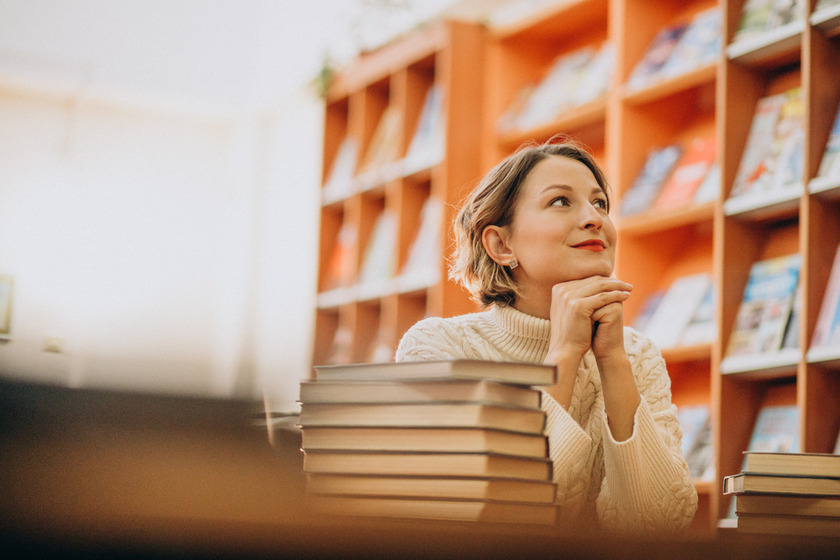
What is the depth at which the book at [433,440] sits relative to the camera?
0.94 meters

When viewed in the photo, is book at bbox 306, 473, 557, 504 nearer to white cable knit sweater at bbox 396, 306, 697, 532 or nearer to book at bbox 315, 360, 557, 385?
book at bbox 315, 360, 557, 385

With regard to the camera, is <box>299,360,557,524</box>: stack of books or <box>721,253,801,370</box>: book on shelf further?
<box>721,253,801,370</box>: book on shelf

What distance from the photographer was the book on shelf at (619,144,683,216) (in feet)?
11.1

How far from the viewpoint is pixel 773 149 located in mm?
2916

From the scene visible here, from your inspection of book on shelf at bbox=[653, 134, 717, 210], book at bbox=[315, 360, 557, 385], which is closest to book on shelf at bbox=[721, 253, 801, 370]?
book on shelf at bbox=[653, 134, 717, 210]

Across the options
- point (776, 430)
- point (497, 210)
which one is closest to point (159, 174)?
point (776, 430)

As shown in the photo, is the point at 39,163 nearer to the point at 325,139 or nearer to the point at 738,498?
the point at 325,139

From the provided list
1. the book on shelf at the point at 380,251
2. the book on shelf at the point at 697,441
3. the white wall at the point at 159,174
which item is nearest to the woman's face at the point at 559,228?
the book on shelf at the point at 697,441

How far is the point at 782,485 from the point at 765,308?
64.5 inches

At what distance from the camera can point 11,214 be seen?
6641 mm

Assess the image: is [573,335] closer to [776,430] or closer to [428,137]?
[776,430]

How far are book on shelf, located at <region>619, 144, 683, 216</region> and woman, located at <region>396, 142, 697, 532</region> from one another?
1.36m

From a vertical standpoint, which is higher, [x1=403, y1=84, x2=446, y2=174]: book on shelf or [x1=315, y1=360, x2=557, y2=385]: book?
[x1=403, y1=84, x2=446, y2=174]: book on shelf

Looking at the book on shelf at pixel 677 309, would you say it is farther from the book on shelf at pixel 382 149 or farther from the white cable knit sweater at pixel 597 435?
the book on shelf at pixel 382 149
